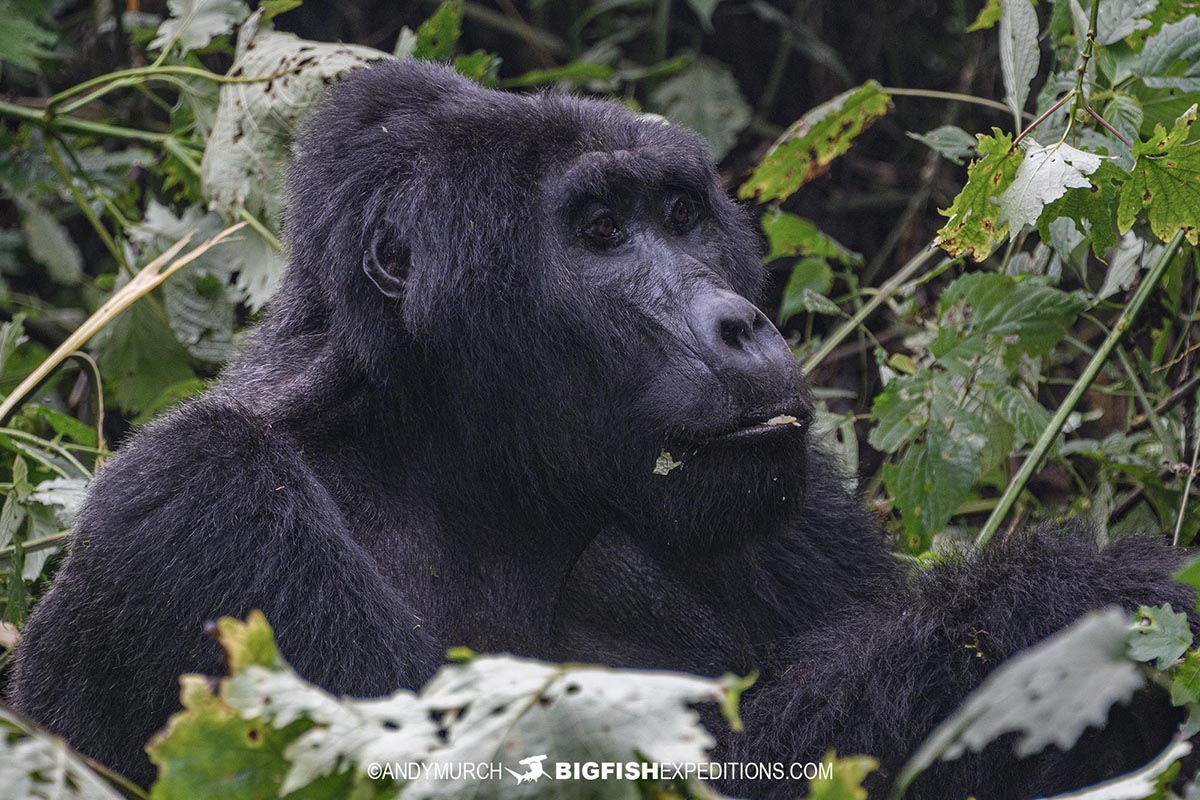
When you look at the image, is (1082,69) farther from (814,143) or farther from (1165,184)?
(814,143)

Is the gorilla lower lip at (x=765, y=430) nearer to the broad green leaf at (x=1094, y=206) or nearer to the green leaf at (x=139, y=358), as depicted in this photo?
the broad green leaf at (x=1094, y=206)

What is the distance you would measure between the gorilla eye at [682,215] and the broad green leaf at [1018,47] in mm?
816

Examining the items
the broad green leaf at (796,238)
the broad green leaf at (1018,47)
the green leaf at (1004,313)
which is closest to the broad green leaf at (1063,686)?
the broad green leaf at (1018,47)

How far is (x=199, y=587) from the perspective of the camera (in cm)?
261

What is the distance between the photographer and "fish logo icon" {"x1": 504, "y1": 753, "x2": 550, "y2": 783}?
162cm

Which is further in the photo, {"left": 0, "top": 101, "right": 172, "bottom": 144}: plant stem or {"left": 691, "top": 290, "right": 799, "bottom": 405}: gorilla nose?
{"left": 0, "top": 101, "right": 172, "bottom": 144}: plant stem

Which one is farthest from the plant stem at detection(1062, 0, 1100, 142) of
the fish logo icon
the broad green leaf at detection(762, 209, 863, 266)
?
the fish logo icon

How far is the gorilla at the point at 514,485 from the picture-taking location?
265 cm

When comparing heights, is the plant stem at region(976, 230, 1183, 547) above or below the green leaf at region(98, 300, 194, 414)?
above

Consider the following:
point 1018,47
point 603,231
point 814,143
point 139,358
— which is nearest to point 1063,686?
point 603,231

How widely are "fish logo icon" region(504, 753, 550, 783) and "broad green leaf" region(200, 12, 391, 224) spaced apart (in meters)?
3.07

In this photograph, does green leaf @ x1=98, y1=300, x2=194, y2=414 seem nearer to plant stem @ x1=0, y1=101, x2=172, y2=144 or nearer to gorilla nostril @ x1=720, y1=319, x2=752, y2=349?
plant stem @ x1=0, y1=101, x2=172, y2=144

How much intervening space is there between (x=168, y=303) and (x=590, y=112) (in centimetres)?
204

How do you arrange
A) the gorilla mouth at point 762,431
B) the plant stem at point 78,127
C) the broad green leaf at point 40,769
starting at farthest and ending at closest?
the plant stem at point 78,127, the gorilla mouth at point 762,431, the broad green leaf at point 40,769
